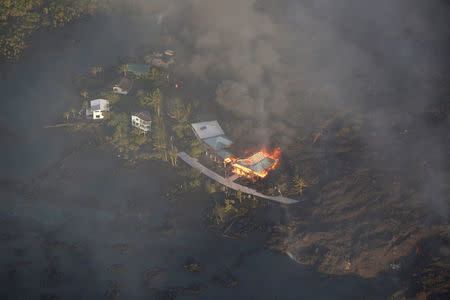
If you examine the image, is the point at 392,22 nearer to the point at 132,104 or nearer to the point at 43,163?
the point at 132,104

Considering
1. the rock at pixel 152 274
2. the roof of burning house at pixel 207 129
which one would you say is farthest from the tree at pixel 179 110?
the rock at pixel 152 274

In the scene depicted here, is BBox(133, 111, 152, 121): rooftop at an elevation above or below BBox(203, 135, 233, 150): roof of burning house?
above

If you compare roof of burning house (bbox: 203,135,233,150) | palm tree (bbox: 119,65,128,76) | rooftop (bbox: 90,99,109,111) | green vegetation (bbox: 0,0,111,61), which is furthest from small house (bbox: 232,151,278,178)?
green vegetation (bbox: 0,0,111,61)

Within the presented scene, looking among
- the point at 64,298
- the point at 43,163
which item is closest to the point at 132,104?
the point at 43,163

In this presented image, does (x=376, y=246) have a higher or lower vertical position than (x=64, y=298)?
higher

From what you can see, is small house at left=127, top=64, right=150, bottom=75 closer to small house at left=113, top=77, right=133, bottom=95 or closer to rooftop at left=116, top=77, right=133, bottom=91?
rooftop at left=116, top=77, right=133, bottom=91

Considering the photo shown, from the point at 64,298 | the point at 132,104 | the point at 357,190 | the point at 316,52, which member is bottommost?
the point at 64,298

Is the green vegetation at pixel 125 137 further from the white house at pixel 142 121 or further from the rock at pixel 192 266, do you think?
the rock at pixel 192 266
